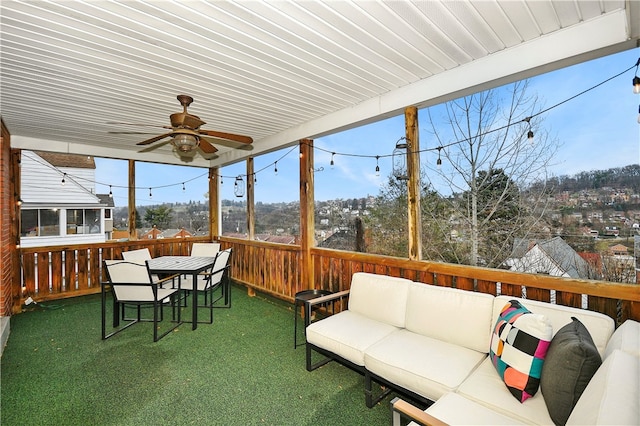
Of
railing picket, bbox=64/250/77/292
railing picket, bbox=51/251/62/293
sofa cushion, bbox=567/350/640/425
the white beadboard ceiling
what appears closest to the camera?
sofa cushion, bbox=567/350/640/425

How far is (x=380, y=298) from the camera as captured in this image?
8.97 ft

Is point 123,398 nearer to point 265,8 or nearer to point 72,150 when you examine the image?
point 265,8

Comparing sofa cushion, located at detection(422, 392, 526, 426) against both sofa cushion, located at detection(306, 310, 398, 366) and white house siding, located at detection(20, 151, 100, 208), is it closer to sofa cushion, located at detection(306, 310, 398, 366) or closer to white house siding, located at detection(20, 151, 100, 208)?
sofa cushion, located at detection(306, 310, 398, 366)

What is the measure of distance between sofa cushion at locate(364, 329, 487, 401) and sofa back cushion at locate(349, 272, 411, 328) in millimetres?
296

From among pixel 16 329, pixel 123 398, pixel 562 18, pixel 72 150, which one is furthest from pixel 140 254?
pixel 562 18

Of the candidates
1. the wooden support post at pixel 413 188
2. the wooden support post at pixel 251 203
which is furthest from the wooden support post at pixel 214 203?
the wooden support post at pixel 413 188

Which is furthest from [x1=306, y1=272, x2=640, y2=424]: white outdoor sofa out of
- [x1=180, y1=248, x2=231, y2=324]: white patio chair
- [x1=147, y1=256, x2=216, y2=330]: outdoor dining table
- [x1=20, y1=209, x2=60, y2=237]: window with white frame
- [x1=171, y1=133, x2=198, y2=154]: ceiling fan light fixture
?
[x1=20, y1=209, x2=60, y2=237]: window with white frame

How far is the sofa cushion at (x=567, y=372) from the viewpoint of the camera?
4.22ft

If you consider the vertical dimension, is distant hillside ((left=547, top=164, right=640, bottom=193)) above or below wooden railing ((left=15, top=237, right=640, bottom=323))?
above

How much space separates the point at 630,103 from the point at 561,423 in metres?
2.18

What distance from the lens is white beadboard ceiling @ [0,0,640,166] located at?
1.91 meters

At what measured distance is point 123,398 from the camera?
230 cm

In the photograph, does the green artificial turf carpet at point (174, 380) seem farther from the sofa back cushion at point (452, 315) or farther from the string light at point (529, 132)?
the string light at point (529, 132)

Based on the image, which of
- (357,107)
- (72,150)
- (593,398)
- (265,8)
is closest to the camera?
(593,398)
